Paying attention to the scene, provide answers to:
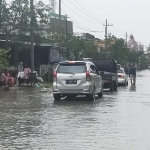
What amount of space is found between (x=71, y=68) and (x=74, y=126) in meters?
7.76

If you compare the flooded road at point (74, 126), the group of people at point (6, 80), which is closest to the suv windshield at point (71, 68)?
the flooded road at point (74, 126)

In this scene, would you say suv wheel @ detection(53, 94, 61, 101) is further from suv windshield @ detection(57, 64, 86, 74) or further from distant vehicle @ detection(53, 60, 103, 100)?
suv windshield @ detection(57, 64, 86, 74)

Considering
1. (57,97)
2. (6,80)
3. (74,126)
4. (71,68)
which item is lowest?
(74,126)

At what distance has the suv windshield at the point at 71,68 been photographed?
2012cm

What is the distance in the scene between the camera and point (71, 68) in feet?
66.3

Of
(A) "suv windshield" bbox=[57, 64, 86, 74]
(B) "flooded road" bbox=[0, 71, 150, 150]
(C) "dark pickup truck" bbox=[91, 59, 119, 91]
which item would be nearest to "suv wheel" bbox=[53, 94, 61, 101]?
(A) "suv windshield" bbox=[57, 64, 86, 74]

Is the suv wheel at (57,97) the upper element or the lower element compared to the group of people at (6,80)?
lower

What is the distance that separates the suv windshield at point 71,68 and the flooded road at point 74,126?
1.80 m

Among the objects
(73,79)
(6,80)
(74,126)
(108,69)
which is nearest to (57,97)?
(73,79)

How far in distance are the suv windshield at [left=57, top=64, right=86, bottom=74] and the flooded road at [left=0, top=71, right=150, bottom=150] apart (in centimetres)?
180

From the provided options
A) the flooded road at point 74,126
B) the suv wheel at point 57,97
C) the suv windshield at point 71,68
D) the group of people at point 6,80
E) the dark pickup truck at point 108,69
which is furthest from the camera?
the group of people at point 6,80

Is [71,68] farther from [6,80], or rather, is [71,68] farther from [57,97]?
[6,80]

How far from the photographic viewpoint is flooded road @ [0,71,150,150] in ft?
33.0

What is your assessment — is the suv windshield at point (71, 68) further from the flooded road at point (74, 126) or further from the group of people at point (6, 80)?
the group of people at point (6, 80)
